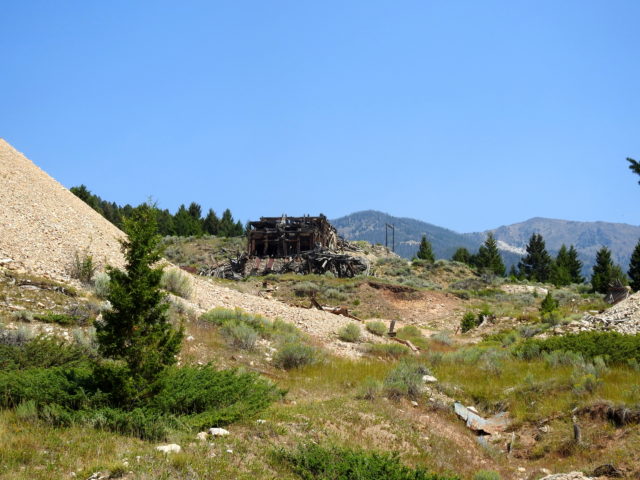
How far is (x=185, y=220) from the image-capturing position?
7681cm

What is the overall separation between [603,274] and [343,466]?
54.2 m

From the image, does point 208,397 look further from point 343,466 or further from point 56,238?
point 56,238

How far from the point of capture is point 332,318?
71.3 ft

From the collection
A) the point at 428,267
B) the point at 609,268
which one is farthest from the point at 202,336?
the point at 609,268

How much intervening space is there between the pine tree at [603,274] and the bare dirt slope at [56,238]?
114ft

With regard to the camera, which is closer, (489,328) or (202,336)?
(202,336)

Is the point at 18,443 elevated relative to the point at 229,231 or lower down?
lower down

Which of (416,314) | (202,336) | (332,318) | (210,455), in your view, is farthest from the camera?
(416,314)

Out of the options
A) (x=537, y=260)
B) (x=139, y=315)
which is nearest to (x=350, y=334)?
(x=139, y=315)

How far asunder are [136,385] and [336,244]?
4955 cm

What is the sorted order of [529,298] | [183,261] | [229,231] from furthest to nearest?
[229,231], [183,261], [529,298]

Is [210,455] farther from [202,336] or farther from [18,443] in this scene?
[202,336]

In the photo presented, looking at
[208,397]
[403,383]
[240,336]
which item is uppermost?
[240,336]

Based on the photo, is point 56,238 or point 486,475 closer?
point 486,475
